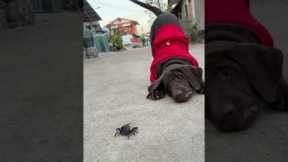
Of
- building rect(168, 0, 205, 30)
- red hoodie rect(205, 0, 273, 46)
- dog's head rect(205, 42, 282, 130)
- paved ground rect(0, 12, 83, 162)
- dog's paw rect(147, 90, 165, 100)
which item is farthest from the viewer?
building rect(168, 0, 205, 30)

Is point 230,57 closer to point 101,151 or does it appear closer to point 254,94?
point 254,94

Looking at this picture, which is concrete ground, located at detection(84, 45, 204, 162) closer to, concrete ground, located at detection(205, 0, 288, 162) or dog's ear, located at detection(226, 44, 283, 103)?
concrete ground, located at detection(205, 0, 288, 162)

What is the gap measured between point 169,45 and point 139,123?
59 centimetres

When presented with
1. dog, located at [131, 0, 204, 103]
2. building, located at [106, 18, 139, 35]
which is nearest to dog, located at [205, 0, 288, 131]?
dog, located at [131, 0, 204, 103]

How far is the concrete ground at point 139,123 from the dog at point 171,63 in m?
0.05

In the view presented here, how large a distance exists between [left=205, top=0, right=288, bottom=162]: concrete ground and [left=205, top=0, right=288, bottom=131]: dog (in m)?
0.03

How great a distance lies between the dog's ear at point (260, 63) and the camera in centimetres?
105

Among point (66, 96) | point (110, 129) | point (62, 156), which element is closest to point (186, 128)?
point (110, 129)

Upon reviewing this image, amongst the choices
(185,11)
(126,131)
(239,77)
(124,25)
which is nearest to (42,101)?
(124,25)

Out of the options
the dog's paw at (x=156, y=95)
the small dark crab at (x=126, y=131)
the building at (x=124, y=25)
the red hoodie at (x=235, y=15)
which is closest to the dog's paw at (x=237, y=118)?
the red hoodie at (x=235, y=15)

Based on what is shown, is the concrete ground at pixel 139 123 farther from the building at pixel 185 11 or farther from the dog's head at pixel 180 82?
the building at pixel 185 11

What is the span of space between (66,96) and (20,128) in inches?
17.4

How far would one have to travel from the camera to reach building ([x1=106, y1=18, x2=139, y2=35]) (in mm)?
1608

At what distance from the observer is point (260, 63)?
1.06m
